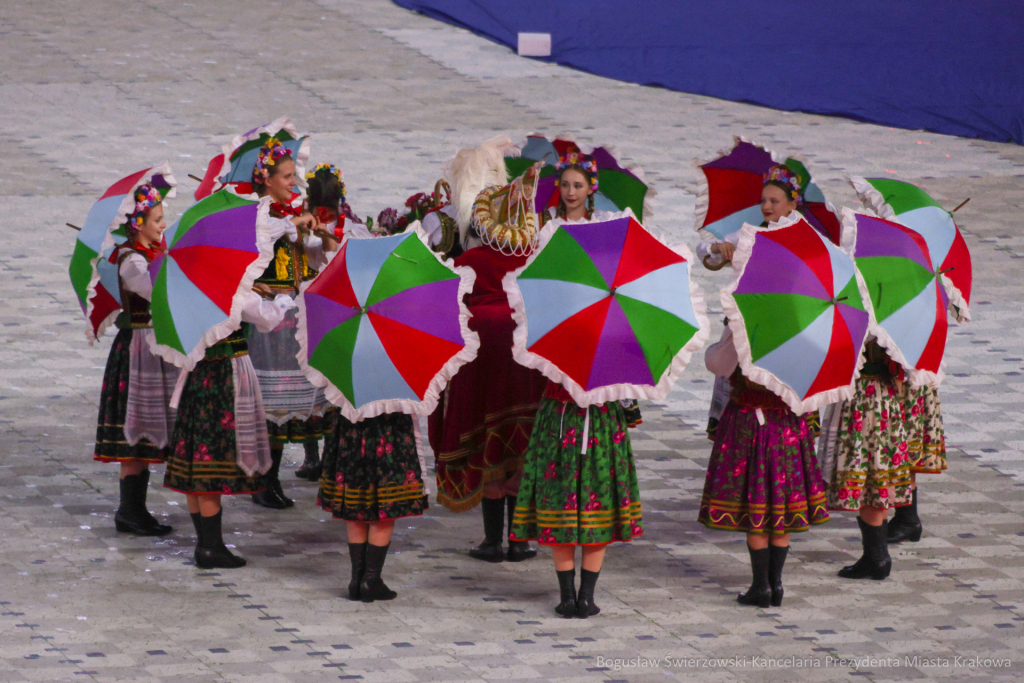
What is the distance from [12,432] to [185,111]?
5.56m

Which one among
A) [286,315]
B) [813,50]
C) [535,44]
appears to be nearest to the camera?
[286,315]

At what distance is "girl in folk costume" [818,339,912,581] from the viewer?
4.98 meters

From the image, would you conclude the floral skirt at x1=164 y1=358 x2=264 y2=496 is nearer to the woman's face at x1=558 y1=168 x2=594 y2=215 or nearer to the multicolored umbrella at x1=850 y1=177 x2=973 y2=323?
the woman's face at x1=558 y1=168 x2=594 y2=215

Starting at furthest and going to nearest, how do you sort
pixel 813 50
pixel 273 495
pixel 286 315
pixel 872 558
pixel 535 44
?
pixel 535 44
pixel 813 50
pixel 273 495
pixel 286 315
pixel 872 558

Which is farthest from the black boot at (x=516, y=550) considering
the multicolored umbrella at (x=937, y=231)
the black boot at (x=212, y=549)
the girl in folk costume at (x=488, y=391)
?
the multicolored umbrella at (x=937, y=231)

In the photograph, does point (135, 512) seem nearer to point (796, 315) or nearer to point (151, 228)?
point (151, 228)

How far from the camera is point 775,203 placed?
17.4 feet

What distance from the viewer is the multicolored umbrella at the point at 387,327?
15.0 ft

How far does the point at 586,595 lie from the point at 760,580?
627 millimetres

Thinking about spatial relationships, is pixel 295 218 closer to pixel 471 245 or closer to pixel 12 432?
pixel 471 245

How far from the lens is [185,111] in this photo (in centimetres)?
1153

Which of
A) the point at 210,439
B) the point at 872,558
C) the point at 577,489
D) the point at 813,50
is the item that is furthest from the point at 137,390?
the point at 813,50

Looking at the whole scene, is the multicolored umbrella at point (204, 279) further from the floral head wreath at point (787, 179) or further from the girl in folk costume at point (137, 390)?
the floral head wreath at point (787, 179)

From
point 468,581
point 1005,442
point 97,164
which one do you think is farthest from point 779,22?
point 468,581
